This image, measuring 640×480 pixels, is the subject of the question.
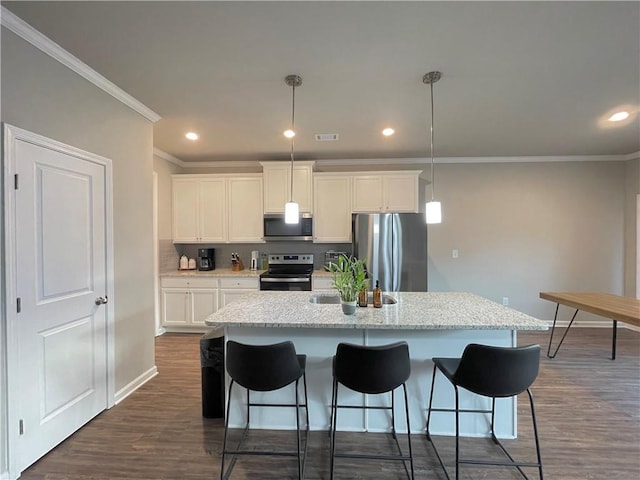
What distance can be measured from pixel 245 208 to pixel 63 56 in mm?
Answer: 2641

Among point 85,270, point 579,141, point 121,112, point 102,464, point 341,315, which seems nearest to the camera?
point 102,464

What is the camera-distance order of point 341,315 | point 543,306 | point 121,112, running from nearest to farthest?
point 341,315, point 121,112, point 543,306

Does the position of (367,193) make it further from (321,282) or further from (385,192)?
(321,282)

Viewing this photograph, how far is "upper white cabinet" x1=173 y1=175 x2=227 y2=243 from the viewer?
4.45m

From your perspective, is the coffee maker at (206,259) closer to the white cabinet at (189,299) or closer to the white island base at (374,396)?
the white cabinet at (189,299)

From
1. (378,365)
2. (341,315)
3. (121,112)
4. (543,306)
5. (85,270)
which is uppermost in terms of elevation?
(121,112)

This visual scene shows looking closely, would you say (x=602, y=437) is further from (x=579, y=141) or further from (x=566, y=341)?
(x=579, y=141)

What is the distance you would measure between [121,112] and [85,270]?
1.34 meters

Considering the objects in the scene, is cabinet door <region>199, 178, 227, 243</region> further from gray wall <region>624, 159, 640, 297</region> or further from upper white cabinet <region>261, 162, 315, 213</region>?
gray wall <region>624, 159, 640, 297</region>

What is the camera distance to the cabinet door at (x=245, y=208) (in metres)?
4.41

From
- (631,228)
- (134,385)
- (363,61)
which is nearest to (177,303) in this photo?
(134,385)

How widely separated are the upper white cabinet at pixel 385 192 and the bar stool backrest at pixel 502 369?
2.82 metres

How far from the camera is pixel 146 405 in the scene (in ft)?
8.10

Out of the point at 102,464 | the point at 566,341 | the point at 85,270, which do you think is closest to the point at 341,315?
the point at 102,464
